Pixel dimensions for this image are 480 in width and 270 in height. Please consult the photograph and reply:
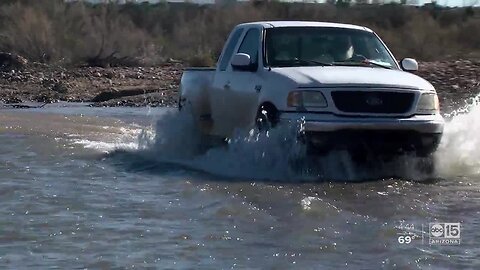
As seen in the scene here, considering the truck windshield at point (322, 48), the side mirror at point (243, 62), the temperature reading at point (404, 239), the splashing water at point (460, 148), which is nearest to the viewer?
the temperature reading at point (404, 239)

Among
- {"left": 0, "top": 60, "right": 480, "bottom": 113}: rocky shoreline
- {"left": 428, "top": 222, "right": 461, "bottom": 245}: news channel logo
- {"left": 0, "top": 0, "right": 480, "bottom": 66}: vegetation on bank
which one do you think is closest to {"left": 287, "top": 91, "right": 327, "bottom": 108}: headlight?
{"left": 428, "top": 222, "right": 461, "bottom": 245}: news channel logo

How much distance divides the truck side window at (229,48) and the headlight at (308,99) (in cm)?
223

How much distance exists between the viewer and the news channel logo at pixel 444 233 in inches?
307

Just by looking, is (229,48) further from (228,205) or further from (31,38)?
(31,38)

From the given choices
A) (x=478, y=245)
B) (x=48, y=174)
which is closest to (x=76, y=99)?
(x=48, y=174)

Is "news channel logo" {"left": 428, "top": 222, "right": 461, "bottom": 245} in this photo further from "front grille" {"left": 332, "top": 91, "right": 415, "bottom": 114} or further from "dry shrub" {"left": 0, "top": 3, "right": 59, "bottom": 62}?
→ "dry shrub" {"left": 0, "top": 3, "right": 59, "bottom": 62}

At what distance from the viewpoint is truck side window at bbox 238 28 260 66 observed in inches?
466

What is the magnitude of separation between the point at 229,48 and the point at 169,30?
3267cm

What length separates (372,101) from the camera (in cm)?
1050

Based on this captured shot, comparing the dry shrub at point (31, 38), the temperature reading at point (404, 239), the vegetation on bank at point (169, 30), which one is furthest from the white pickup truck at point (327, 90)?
the dry shrub at point (31, 38)

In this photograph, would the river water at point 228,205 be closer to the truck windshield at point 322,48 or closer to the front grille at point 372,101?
the front grille at point 372,101

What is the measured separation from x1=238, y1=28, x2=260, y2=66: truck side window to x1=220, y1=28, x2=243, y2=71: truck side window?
27 cm

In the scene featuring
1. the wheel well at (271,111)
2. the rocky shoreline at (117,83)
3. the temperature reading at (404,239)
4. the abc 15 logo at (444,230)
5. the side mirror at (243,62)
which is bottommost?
the rocky shoreline at (117,83)

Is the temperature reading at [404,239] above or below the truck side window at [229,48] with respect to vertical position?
below
